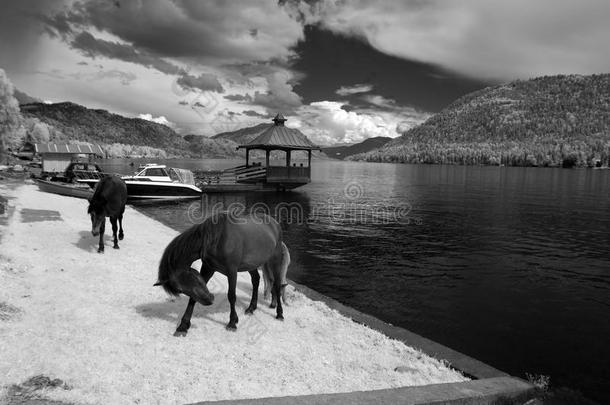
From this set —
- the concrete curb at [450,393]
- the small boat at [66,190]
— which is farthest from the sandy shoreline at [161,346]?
the small boat at [66,190]

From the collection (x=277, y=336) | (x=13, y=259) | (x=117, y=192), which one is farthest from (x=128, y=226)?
(x=277, y=336)

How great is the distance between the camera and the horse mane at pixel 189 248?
22.5 feet

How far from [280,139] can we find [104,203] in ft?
110

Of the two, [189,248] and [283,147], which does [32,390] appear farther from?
[283,147]

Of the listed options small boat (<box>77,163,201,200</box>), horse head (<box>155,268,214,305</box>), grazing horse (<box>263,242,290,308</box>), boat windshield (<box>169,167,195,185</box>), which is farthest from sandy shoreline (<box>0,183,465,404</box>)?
boat windshield (<box>169,167,195,185</box>)

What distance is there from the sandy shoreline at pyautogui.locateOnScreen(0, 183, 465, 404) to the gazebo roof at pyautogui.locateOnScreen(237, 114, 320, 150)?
112 feet

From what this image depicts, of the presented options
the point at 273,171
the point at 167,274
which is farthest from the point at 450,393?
the point at 273,171

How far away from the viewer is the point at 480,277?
623 inches

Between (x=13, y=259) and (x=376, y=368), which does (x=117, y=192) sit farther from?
(x=376, y=368)

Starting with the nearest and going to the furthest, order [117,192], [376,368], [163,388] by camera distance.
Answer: [163,388] → [376,368] → [117,192]

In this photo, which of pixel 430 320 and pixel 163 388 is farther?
pixel 430 320

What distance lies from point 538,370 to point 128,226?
17119 mm

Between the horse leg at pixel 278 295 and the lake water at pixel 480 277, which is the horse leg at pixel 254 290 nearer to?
the horse leg at pixel 278 295

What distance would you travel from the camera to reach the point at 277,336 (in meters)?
7.50
